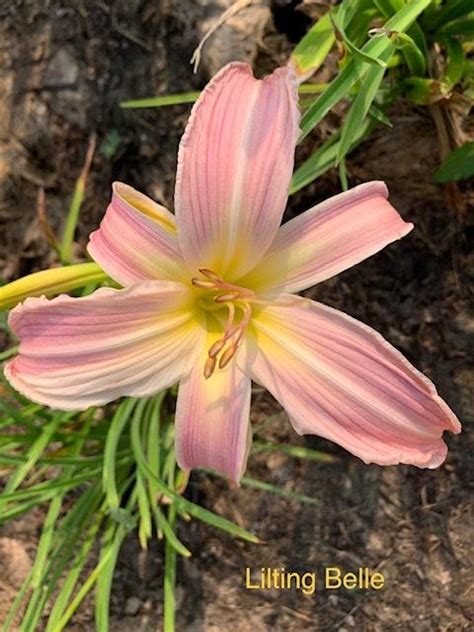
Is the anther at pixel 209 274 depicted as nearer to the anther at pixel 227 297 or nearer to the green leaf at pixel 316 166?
the anther at pixel 227 297

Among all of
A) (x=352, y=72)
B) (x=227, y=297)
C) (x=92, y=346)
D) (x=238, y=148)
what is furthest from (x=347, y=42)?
(x=92, y=346)

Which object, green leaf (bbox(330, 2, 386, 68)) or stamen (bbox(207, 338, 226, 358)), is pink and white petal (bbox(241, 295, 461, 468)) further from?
green leaf (bbox(330, 2, 386, 68))

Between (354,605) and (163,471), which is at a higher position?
(163,471)

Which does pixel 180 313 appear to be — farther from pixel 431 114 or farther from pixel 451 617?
pixel 451 617

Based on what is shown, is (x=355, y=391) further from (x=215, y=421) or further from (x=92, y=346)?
(x=92, y=346)

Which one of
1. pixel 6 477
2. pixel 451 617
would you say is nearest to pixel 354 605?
pixel 451 617

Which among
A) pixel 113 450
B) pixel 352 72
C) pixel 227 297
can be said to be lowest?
pixel 113 450
